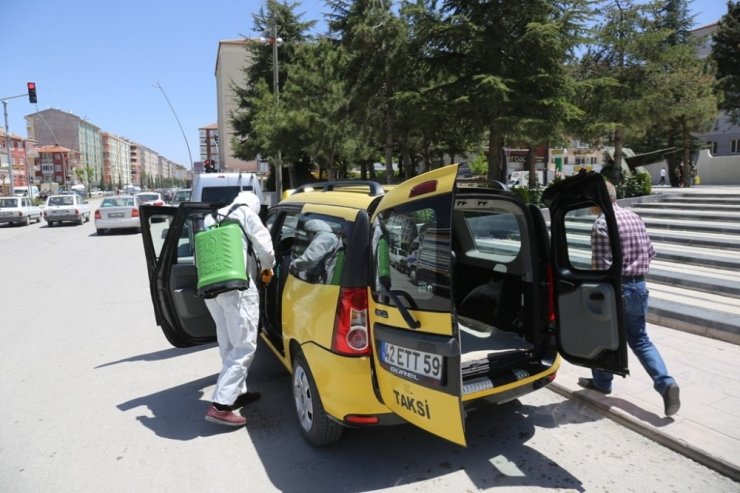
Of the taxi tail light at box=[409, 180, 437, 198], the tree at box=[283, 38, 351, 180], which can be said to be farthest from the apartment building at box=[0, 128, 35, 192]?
the taxi tail light at box=[409, 180, 437, 198]

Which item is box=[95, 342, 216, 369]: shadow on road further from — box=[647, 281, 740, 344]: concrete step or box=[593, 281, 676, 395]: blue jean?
box=[647, 281, 740, 344]: concrete step

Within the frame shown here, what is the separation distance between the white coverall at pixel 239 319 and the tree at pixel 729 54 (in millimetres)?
41465

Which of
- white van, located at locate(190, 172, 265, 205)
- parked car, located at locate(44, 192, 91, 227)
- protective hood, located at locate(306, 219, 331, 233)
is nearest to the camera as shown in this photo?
protective hood, located at locate(306, 219, 331, 233)

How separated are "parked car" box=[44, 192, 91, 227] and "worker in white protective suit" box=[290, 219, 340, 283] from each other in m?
25.1

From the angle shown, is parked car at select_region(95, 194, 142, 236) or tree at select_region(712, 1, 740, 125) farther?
tree at select_region(712, 1, 740, 125)

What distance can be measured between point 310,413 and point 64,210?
25.6m

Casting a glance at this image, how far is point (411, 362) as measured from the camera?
2740 millimetres

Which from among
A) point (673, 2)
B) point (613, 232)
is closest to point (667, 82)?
point (613, 232)

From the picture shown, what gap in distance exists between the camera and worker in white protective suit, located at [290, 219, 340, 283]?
333 cm

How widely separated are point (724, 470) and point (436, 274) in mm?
2330

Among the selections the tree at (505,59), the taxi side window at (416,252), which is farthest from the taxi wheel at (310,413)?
the tree at (505,59)

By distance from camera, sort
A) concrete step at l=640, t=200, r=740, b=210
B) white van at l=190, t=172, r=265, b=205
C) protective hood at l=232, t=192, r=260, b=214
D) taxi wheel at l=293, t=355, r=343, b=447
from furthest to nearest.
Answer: concrete step at l=640, t=200, r=740, b=210 < white van at l=190, t=172, r=265, b=205 < protective hood at l=232, t=192, r=260, b=214 < taxi wheel at l=293, t=355, r=343, b=447

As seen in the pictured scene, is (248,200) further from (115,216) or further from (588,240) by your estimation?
(115,216)

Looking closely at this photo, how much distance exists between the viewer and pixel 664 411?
3.82m
